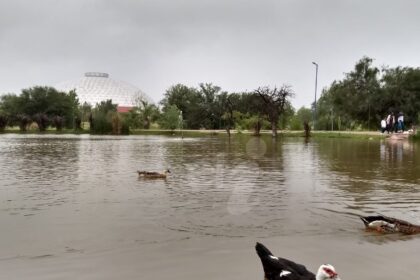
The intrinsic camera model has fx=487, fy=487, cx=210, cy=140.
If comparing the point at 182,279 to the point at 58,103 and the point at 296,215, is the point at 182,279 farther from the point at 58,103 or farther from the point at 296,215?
the point at 58,103

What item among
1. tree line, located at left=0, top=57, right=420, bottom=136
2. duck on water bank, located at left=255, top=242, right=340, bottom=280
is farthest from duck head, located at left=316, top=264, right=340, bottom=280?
tree line, located at left=0, top=57, right=420, bottom=136

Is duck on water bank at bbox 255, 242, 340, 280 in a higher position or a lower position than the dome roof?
lower

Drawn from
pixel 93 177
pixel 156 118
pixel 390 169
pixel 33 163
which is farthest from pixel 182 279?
pixel 156 118

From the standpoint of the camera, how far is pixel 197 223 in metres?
9.96

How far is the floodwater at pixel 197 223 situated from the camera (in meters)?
7.24

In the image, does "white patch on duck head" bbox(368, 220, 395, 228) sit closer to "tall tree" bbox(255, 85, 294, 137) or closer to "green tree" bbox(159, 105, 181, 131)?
"tall tree" bbox(255, 85, 294, 137)

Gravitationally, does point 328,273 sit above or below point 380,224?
above

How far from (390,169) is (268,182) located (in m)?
6.87

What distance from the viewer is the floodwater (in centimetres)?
724

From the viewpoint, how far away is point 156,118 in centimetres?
9862

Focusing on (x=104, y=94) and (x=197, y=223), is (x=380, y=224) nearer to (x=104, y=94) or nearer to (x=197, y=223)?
(x=197, y=223)

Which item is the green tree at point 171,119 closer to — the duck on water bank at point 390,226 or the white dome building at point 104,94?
the duck on water bank at point 390,226

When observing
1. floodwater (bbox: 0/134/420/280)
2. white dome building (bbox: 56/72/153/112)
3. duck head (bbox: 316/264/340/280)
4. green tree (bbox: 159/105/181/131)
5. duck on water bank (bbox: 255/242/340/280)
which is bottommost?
floodwater (bbox: 0/134/420/280)

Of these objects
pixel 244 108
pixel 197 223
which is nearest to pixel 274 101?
pixel 244 108
